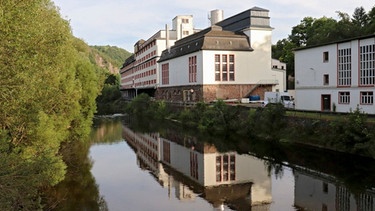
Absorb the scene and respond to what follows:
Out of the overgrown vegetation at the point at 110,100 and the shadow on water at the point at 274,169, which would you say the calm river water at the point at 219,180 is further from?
the overgrown vegetation at the point at 110,100

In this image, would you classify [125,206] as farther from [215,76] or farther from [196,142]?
[215,76]

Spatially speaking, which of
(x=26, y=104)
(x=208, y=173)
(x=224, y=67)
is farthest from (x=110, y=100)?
(x=26, y=104)

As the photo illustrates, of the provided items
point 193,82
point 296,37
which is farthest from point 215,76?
point 296,37

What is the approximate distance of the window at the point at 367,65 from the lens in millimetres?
29312

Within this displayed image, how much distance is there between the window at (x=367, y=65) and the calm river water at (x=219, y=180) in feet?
24.3

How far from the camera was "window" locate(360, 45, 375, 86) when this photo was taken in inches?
1154

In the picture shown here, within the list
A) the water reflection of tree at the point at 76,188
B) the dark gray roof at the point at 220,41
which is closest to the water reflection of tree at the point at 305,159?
the water reflection of tree at the point at 76,188

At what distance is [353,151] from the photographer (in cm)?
2470

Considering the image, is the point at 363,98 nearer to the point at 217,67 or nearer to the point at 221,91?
the point at 221,91

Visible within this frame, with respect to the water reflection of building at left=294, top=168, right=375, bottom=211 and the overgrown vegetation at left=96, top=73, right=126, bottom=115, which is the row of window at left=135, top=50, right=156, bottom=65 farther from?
the water reflection of building at left=294, top=168, right=375, bottom=211

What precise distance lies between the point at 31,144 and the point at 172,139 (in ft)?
76.5

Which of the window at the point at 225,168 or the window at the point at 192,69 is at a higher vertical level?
the window at the point at 192,69

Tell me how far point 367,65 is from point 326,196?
51.3ft

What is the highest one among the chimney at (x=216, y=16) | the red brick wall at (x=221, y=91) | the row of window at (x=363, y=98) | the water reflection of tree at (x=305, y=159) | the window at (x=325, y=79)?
the chimney at (x=216, y=16)
